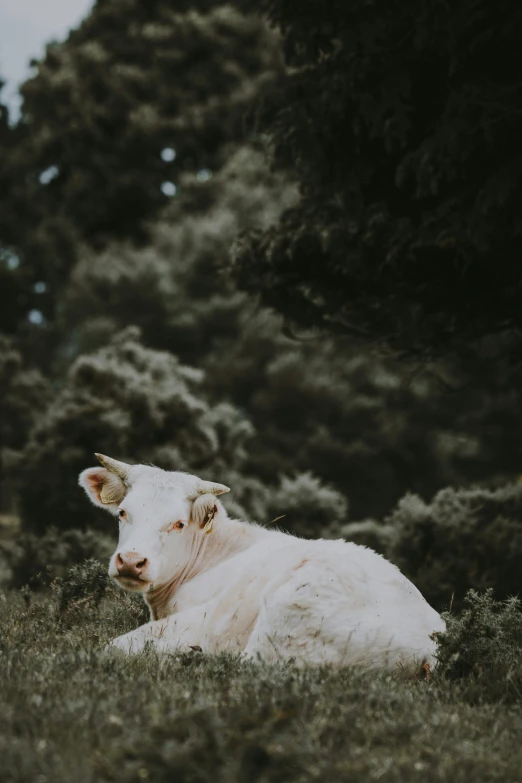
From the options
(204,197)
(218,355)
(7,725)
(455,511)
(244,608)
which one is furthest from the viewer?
(204,197)

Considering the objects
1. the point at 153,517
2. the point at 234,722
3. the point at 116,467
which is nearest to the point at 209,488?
the point at 153,517

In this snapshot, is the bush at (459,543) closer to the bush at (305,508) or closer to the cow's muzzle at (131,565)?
the bush at (305,508)

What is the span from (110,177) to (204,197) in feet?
9.41

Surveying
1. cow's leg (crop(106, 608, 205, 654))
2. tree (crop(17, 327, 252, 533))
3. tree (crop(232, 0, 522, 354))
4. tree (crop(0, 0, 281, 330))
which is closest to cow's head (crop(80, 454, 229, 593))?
cow's leg (crop(106, 608, 205, 654))

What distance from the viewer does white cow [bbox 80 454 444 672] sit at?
5000 millimetres

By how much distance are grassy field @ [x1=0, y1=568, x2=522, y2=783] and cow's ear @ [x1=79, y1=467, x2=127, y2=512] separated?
152 cm

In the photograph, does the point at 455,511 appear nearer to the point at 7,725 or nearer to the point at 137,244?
the point at 7,725

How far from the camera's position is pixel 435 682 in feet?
15.9

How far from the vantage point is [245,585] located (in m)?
5.65

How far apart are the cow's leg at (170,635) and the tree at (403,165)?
3481 mm

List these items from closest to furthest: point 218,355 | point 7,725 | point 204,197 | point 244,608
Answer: point 7,725, point 244,608, point 218,355, point 204,197

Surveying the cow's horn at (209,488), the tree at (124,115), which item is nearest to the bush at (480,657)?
the cow's horn at (209,488)

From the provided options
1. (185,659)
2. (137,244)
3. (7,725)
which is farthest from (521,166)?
(137,244)

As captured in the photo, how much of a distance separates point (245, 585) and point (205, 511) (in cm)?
67
